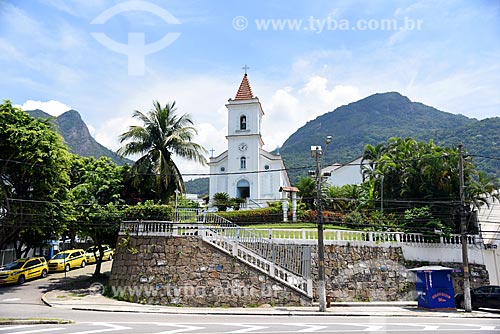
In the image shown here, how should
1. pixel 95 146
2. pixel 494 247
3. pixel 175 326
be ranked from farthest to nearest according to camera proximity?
pixel 95 146
pixel 494 247
pixel 175 326

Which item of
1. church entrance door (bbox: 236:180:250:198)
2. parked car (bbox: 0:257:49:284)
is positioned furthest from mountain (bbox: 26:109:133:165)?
parked car (bbox: 0:257:49:284)

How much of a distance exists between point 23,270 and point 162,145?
12.0 metres

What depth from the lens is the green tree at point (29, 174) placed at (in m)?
21.4

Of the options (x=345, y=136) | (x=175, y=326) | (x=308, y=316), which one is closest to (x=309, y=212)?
(x=308, y=316)

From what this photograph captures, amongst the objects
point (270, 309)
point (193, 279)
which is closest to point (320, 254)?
point (270, 309)

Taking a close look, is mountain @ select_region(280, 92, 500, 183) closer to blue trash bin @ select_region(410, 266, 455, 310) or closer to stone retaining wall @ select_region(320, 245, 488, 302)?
stone retaining wall @ select_region(320, 245, 488, 302)

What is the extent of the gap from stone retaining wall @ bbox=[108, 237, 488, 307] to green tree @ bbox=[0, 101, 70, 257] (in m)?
5.69

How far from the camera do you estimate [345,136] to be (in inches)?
5157

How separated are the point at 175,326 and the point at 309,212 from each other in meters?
20.8

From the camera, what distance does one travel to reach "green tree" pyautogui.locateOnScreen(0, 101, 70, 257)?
70.2 feet

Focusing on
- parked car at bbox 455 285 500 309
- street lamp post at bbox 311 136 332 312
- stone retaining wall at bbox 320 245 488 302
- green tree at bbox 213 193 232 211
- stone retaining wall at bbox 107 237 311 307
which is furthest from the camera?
green tree at bbox 213 193 232 211

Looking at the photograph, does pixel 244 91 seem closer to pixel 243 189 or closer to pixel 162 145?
pixel 243 189

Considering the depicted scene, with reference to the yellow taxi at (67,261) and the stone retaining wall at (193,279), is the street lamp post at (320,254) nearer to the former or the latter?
the stone retaining wall at (193,279)

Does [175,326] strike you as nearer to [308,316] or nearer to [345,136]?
[308,316]
